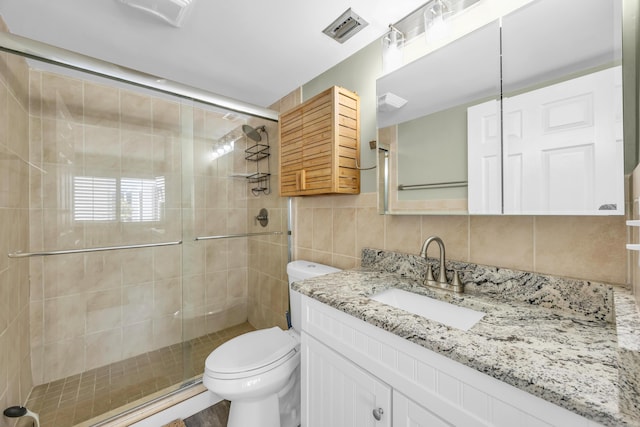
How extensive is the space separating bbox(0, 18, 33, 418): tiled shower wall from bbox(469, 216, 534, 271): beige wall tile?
220cm

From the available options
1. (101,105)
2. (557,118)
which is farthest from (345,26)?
(101,105)

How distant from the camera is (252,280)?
88.4 inches

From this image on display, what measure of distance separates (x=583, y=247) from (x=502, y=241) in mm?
222

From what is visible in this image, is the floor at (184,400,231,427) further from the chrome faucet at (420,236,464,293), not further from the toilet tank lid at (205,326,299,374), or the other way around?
the chrome faucet at (420,236,464,293)

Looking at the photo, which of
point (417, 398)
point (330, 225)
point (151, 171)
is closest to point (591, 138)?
point (417, 398)

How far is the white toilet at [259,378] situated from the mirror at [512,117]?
958 millimetres

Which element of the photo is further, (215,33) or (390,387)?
(215,33)

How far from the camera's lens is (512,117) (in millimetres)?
927

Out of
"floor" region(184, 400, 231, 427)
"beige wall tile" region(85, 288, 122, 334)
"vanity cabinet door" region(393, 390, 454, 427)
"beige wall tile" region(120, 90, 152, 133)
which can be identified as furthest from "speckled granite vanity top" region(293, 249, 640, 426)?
"beige wall tile" region(120, 90, 152, 133)

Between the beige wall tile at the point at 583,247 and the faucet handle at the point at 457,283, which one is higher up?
→ the beige wall tile at the point at 583,247

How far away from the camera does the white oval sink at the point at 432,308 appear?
932 millimetres

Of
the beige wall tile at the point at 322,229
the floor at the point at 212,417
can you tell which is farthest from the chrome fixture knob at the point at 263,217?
the floor at the point at 212,417

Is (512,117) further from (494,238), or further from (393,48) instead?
(393,48)

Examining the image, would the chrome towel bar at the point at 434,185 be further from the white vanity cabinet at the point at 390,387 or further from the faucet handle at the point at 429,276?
the white vanity cabinet at the point at 390,387
